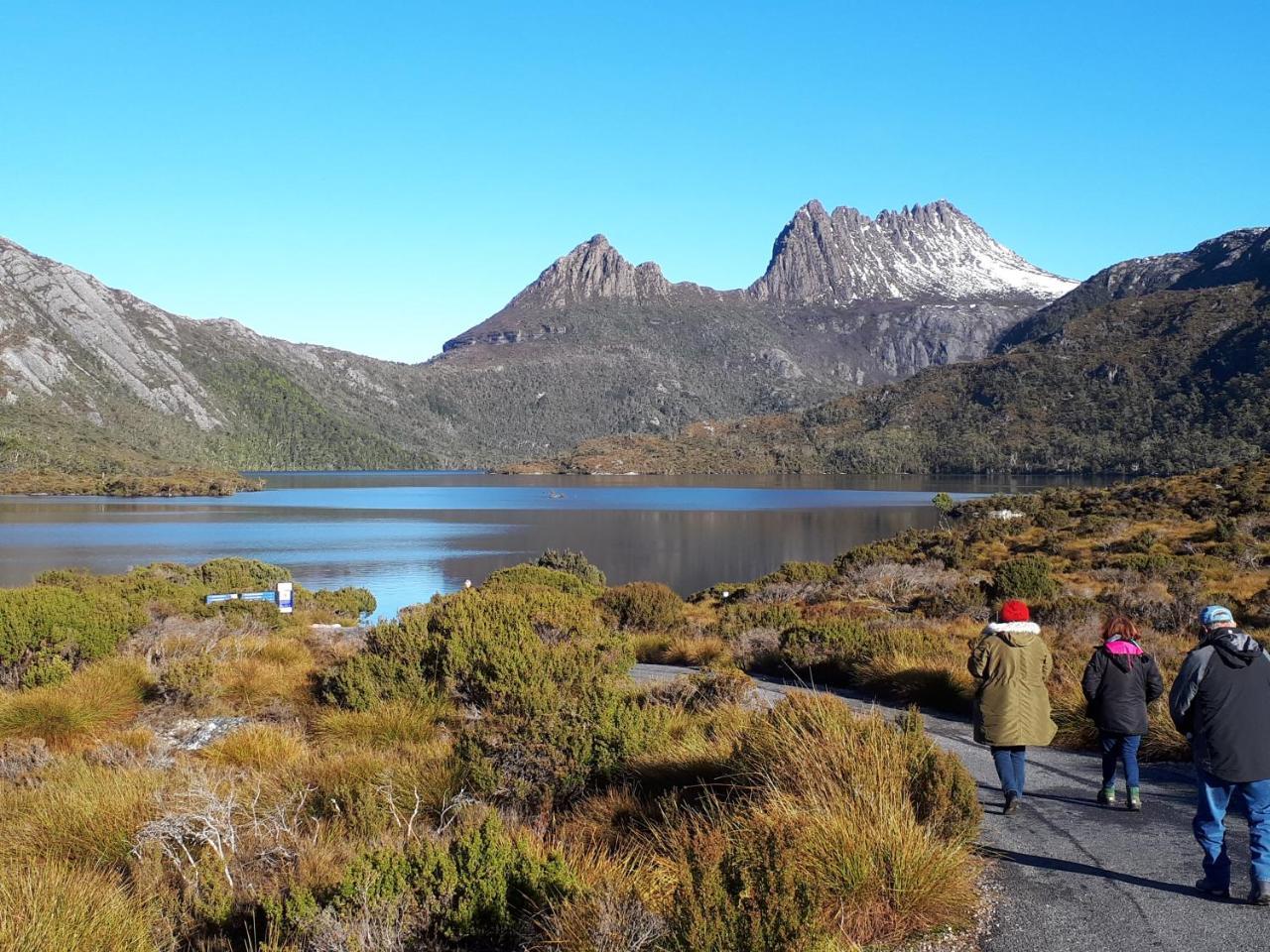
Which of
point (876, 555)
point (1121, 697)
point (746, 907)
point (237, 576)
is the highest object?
point (746, 907)

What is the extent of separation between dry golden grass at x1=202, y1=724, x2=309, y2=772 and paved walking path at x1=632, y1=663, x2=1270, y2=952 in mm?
4777

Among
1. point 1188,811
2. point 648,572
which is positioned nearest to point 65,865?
point 1188,811

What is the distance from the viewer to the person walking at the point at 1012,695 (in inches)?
237

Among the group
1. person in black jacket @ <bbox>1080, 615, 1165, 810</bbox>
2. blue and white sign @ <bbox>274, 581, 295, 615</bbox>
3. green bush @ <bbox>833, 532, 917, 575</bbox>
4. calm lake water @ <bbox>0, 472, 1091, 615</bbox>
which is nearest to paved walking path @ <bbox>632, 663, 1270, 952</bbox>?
person in black jacket @ <bbox>1080, 615, 1165, 810</bbox>

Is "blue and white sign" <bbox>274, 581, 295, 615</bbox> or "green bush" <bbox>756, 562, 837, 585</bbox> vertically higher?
"blue and white sign" <bbox>274, 581, 295, 615</bbox>

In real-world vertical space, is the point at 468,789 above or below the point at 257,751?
above

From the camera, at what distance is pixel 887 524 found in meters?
70.3

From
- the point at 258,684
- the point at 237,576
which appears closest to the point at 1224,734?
the point at 258,684

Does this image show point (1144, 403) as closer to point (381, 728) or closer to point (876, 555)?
point (876, 555)

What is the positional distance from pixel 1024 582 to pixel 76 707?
1879cm

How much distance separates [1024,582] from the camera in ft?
67.4

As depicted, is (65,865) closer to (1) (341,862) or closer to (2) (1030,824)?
(1) (341,862)

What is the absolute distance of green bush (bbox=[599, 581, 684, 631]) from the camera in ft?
65.5

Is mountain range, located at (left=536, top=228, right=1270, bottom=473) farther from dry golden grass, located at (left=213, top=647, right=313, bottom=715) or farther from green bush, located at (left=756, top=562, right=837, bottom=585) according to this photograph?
dry golden grass, located at (left=213, top=647, right=313, bottom=715)
